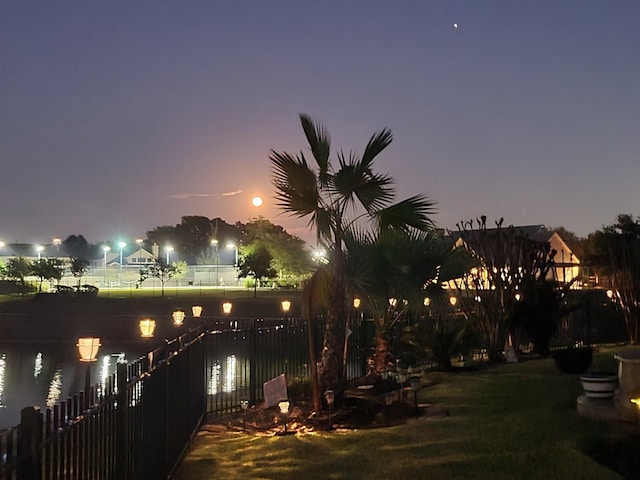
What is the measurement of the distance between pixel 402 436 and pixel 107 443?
4689mm

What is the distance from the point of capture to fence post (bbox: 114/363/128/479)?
4714 millimetres

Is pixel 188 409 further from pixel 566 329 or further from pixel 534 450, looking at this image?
pixel 566 329

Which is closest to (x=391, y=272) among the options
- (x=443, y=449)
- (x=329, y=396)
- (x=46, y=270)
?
(x=329, y=396)

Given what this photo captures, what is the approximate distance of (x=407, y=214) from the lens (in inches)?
414

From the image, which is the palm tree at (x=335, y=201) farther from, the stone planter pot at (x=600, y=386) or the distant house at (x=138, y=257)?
the distant house at (x=138, y=257)

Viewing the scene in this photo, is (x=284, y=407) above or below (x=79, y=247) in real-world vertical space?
below

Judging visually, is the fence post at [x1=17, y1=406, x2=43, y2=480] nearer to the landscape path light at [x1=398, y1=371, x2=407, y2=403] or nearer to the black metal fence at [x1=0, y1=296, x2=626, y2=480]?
the black metal fence at [x1=0, y1=296, x2=626, y2=480]

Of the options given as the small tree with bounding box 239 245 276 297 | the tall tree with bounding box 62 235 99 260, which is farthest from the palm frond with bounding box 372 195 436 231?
the tall tree with bounding box 62 235 99 260

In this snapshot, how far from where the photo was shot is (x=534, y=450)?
739 centimetres

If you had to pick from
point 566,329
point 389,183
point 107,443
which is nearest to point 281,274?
point 566,329

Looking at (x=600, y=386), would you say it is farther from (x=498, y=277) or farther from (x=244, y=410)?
(x=498, y=277)

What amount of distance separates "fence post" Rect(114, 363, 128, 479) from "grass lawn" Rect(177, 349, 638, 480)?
239cm

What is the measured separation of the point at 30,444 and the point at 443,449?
17.8 ft

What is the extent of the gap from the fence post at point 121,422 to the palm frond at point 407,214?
624cm
